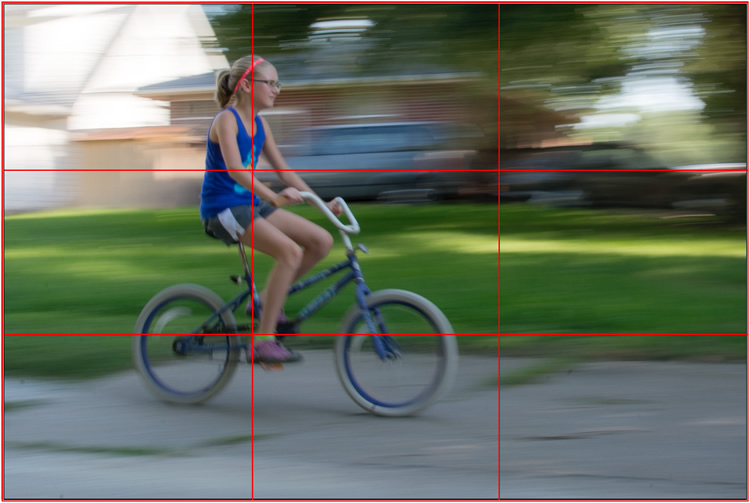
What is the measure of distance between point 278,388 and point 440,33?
196 inches

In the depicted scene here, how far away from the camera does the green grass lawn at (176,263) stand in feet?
23.1

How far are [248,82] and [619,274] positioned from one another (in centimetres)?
508

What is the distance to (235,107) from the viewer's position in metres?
4.49

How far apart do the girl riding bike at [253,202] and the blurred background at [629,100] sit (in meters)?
4.90

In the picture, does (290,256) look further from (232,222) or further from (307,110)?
(307,110)

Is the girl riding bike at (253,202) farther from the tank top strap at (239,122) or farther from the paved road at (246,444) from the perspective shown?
the paved road at (246,444)

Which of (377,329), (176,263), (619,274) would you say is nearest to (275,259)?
(377,329)

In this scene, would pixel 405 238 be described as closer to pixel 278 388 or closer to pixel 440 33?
pixel 440 33

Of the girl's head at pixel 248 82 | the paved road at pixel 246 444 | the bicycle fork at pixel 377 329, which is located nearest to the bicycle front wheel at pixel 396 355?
the bicycle fork at pixel 377 329

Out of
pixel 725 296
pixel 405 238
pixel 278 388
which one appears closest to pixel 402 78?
pixel 405 238

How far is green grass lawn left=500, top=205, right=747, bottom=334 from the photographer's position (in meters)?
6.55

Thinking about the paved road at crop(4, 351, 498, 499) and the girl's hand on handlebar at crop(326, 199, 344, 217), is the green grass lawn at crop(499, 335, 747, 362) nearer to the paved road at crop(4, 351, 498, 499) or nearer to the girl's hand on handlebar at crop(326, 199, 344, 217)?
the paved road at crop(4, 351, 498, 499)


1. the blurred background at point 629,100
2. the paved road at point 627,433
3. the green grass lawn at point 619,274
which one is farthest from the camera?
the blurred background at point 629,100

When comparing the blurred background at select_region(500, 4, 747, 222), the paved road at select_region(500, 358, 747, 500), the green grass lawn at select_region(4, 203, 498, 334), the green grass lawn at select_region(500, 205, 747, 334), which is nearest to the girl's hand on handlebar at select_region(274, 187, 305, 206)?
the green grass lawn at select_region(4, 203, 498, 334)
